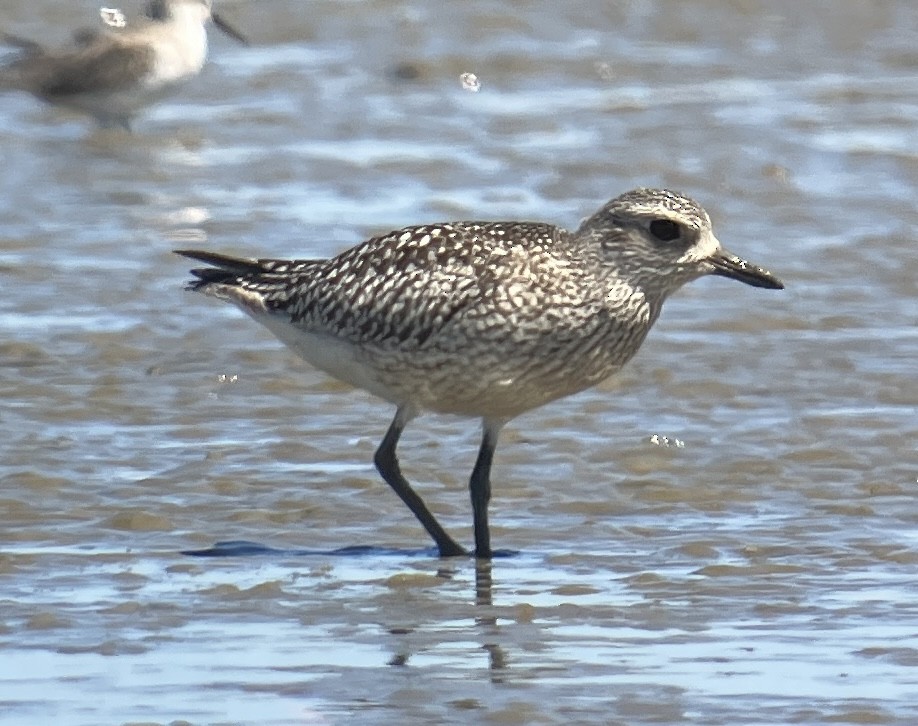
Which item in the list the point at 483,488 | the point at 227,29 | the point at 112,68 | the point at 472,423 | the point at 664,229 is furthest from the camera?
the point at 227,29

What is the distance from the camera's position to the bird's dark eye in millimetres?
8289

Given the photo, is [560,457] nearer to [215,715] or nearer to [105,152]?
[215,715]

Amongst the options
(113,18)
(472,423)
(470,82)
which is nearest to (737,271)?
(472,423)

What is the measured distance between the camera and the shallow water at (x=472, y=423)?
695 centimetres

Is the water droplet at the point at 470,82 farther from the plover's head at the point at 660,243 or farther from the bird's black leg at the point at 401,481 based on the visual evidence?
the plover's head at the point at 660,243

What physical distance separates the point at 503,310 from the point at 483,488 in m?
0.67

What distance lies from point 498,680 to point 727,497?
239cm

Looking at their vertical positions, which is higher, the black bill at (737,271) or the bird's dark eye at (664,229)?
the bird's dark eye at (664,229)

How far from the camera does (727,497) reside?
9000mm

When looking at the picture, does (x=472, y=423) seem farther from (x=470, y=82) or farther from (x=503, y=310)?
(x=470, y=82)

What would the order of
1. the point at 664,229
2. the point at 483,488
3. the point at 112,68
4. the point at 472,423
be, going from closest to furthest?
the point at 664,229
the point at 483,488
the point at 472,423
the point at 112,68

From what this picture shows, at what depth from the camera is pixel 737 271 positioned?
27.4ft

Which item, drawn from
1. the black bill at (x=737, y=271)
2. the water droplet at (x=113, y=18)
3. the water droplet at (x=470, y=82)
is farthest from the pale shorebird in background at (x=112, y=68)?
the black bill at (x=737, y=271)

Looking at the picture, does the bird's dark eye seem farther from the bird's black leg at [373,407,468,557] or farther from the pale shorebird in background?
the pale shorebird in background
